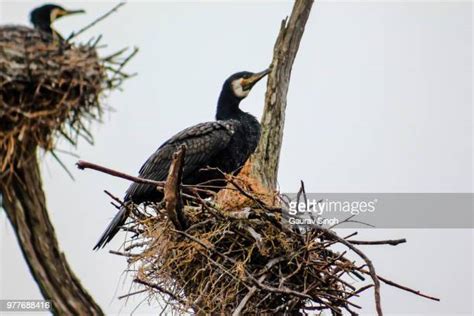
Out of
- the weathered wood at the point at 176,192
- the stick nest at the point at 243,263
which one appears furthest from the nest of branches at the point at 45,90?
the stick nest at the point at 243,263

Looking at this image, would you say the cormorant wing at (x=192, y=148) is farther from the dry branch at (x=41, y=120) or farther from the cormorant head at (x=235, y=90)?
the dry branch at (x=41, y=120)

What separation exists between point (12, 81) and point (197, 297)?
8.52ft

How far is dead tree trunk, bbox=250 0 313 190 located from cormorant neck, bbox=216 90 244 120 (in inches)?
10.6

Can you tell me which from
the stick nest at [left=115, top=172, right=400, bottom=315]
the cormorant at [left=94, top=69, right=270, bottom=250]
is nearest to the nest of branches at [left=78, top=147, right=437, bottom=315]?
the stick nest at [left=115, top=172, right=400, bottom=315]

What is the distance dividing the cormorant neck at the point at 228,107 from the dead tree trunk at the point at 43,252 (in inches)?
181

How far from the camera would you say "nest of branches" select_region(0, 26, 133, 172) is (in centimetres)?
379

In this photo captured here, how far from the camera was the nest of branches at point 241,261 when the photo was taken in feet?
A: 19.0

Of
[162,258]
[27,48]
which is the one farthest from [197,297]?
[27,48]

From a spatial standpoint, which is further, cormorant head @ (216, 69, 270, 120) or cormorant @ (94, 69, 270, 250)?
cormorant head @ (216, 69, 270, 120)

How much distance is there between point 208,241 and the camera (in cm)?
590

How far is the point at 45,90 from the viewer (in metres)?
Result: 3.91

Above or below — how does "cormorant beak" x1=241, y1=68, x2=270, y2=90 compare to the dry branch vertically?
above

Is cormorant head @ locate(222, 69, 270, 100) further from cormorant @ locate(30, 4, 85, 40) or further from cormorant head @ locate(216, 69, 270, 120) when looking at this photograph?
cormorant @ locate(30, 4, 85, 40)

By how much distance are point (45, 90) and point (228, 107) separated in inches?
173
